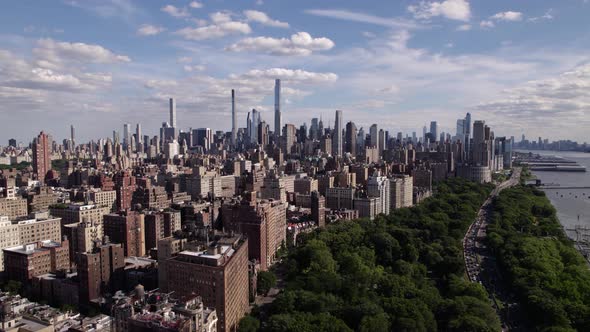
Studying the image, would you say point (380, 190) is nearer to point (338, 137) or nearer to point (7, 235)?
point (7, 235)

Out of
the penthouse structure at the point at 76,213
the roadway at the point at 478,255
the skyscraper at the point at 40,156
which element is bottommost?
the roadway at the point at 478,255

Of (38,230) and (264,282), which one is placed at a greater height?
(38,230)

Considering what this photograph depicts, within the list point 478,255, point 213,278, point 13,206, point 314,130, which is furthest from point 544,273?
point 314,130

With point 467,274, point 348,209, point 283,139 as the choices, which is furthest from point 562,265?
point 283,139

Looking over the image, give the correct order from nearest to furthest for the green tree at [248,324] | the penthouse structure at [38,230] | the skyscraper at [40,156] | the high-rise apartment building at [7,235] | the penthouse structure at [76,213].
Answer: the green tree at [248,324], the high-rise apartment building at [7,235], the penthouse structure at [38,230], the penthouse structure at [76,213], the skyscraper at [40,156]

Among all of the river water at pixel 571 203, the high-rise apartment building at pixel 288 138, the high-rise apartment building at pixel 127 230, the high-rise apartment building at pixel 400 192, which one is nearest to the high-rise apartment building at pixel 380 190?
the high-rise apartment building at pixel 400 192

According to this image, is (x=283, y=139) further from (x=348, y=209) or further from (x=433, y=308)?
(x=433, y=308)

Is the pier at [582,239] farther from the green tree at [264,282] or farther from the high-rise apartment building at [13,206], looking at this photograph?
the high-rise apartment building at [13,206]
